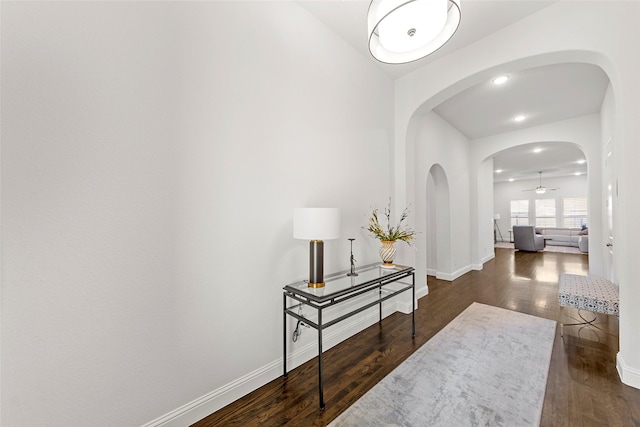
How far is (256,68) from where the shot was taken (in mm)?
1917

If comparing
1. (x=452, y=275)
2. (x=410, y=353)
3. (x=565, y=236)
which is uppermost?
(x=565, y=236)

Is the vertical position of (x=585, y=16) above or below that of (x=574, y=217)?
above

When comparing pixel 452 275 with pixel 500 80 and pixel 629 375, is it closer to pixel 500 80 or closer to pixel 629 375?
pixel 629 375

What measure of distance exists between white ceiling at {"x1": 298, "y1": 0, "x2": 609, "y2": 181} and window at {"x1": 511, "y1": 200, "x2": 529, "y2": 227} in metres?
6.39

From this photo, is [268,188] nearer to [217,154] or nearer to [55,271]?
Answer: [217,154]

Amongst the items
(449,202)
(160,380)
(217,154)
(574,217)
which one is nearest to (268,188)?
(217,154)

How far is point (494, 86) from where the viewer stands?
353cm

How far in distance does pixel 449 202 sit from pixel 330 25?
12.5 ft

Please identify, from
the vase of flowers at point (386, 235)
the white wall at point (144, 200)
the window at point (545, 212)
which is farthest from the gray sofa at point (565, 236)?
the white wall at point (144, 200)

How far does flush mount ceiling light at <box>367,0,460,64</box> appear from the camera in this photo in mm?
1398

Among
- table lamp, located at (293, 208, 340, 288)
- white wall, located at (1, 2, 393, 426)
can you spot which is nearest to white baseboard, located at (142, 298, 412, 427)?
white wall, located at (1, 2, 393, 426)

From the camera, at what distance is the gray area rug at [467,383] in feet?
5.22

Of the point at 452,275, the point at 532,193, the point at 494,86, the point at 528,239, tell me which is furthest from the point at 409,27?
the point at 532,193

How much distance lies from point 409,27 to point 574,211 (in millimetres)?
14227
